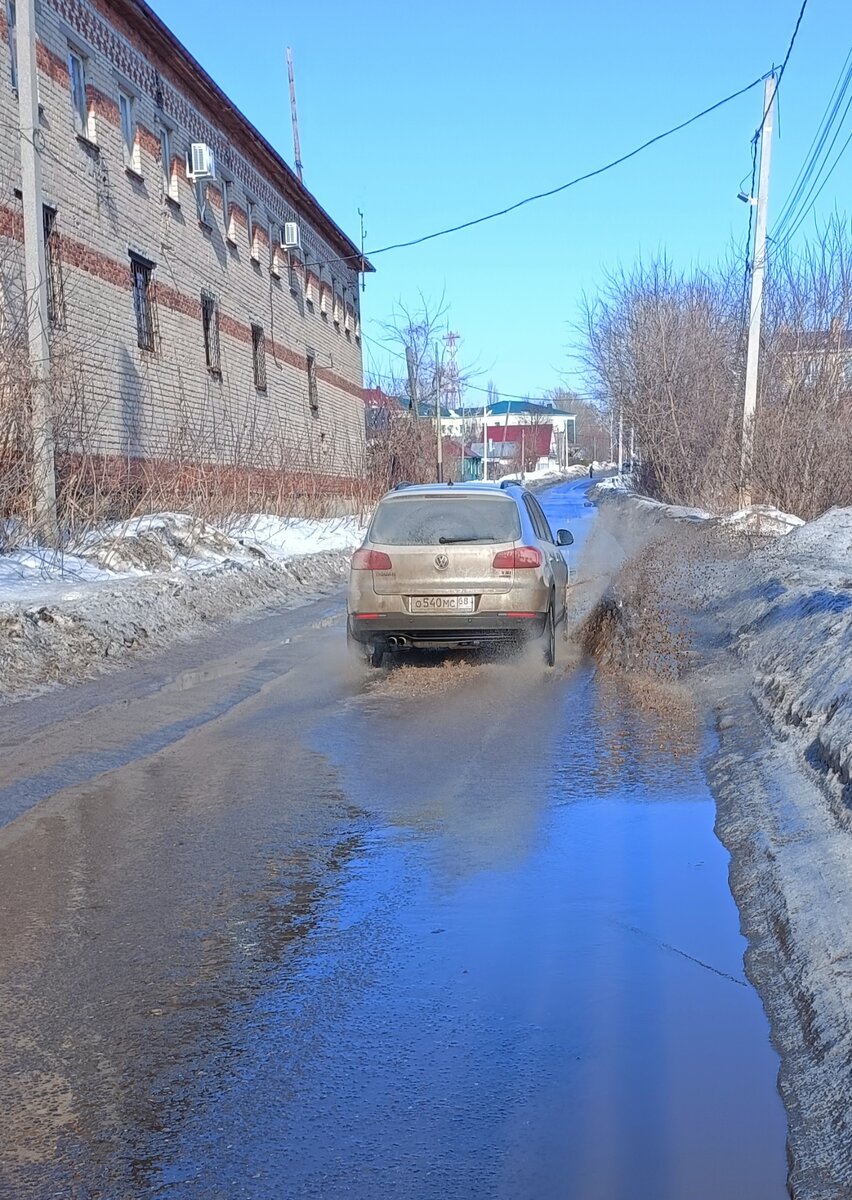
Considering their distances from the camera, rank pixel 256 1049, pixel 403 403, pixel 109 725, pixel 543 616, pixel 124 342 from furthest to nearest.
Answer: pixel 403 403 < pixel 124 342 < pixel 543 616 < pixel 109 725 < pixel 256 1049

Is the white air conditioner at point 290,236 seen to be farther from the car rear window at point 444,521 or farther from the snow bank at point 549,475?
the snow bank at point 549,475

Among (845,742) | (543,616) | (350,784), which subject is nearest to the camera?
(845,742)

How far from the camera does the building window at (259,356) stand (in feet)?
90.6

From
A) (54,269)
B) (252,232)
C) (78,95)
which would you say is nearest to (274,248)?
(252,232)

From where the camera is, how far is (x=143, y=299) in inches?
806

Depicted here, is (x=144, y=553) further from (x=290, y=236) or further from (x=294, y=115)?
(x=294, y=115)

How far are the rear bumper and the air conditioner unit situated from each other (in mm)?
16868

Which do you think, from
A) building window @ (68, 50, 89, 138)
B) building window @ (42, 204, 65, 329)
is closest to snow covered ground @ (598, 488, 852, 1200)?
building window @ (42, 204, 65, 329)

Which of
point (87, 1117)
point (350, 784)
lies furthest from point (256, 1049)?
point (350, 784)

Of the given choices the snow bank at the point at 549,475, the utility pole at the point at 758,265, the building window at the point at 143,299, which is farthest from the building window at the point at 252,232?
the snow bank at the point at 549,475

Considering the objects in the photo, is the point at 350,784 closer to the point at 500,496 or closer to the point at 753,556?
the point at 500,496

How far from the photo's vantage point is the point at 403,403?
5075 cm

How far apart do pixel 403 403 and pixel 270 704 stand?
43904 mm

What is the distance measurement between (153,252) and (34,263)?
9529mm
